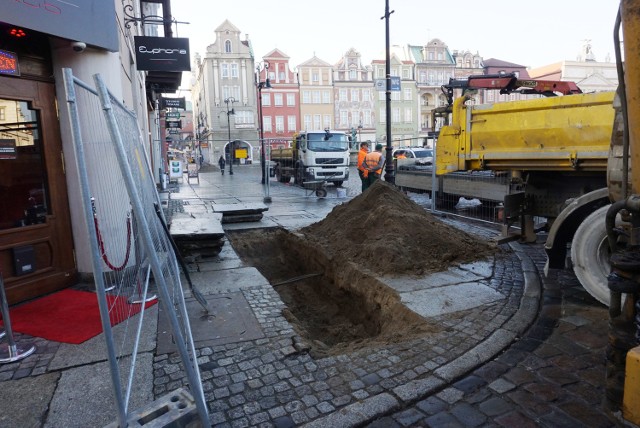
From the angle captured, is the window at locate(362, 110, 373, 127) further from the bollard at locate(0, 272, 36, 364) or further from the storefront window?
the bollard at locate(0, 272, 36, 364)

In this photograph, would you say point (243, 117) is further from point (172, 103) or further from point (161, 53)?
point (161, 53)

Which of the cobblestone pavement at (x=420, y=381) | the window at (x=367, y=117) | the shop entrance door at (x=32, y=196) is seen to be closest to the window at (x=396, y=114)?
the window at (x=367, y=117)

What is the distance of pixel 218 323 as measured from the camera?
439 centimetres

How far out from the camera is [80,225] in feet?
18.3

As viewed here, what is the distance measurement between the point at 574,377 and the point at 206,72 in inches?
2532

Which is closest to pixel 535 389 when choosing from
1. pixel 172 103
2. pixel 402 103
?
pixel 172 103

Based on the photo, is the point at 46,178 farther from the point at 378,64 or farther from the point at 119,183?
the point at 378,64

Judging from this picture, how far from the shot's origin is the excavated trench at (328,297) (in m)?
4.45

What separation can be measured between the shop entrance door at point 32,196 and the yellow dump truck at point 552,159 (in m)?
5.83

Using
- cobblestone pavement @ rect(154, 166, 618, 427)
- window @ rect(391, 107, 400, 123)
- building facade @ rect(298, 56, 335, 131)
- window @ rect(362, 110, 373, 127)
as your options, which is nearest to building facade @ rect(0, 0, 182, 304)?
cobblestone pavement @ rect(154, 166, 618, 427)

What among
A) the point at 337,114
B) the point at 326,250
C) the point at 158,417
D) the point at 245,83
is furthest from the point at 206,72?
the point at 158,417

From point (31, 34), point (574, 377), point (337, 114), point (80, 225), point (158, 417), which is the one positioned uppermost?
point (337, 114)

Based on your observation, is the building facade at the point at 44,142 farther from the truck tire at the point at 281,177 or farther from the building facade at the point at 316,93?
the building facade at the point at 316,93

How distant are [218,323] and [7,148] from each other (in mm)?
3224
